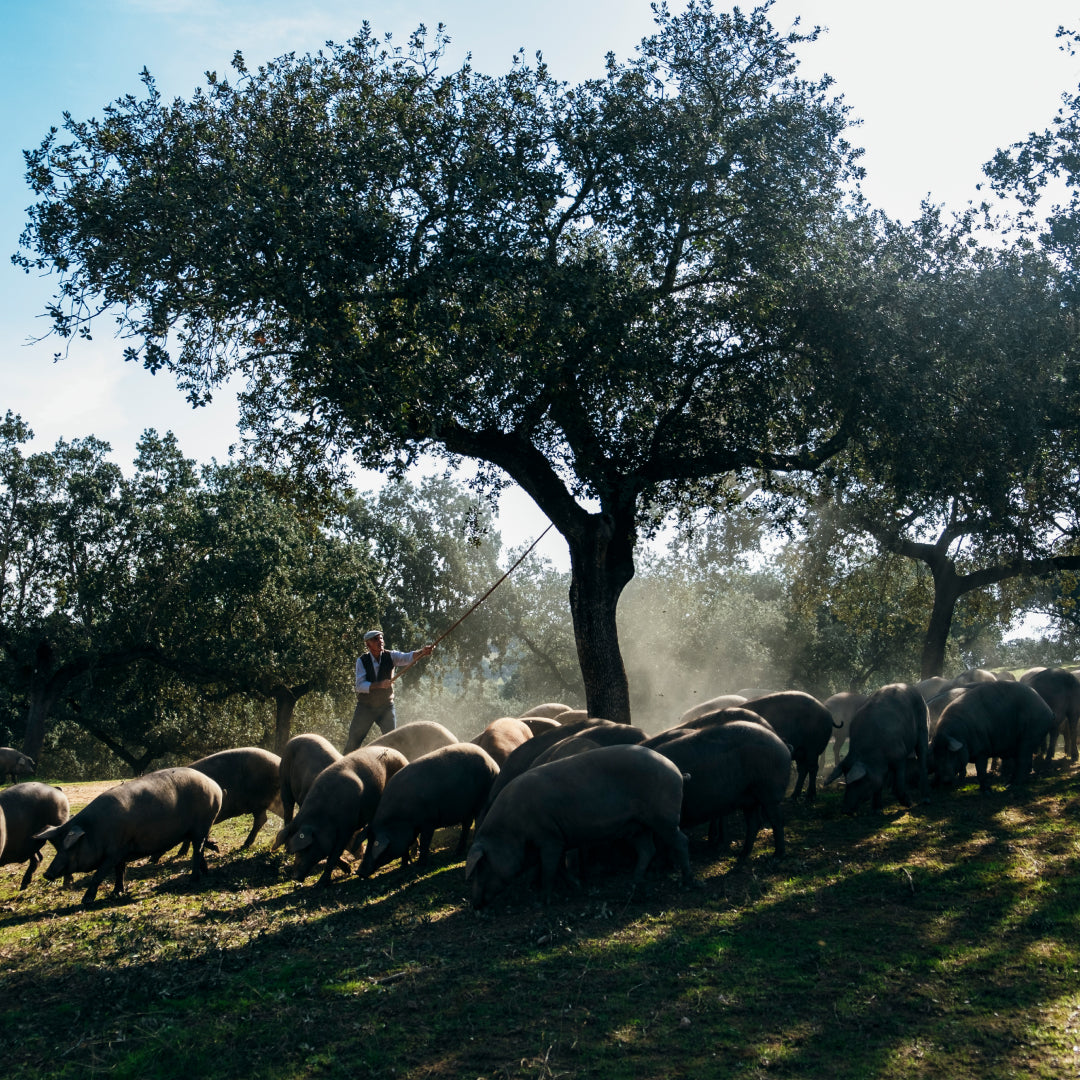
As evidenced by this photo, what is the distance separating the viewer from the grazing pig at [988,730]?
13039mm

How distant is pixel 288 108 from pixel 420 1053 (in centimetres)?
1209

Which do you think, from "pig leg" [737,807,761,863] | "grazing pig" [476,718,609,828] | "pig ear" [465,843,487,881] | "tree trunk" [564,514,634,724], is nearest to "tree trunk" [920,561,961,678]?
"tree trunk" [564,514,634,724]

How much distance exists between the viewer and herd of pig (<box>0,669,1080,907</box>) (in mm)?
8906

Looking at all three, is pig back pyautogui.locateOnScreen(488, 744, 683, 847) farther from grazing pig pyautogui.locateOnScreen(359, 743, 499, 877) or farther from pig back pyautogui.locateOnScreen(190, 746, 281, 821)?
pig back pyautogui.locateOnScreen(190, 746, 281, 821)

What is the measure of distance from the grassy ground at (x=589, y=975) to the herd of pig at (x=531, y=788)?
1.61 feet

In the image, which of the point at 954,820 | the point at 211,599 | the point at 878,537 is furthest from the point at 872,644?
the point at 954,820

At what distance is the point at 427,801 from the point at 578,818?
7.52 ft

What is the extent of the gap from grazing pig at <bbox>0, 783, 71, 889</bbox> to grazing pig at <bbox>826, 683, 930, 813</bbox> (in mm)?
9379

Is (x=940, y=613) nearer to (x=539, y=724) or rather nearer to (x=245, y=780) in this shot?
(x=539, y=724)

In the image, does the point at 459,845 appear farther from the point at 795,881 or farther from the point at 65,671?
the point at 65,671

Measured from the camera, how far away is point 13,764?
898 inches

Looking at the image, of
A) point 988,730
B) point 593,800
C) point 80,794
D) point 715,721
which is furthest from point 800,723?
point 80,794

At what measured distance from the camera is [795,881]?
888cm

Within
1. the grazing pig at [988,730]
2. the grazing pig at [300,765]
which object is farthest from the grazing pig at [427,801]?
the grazing pig at [988,730]
